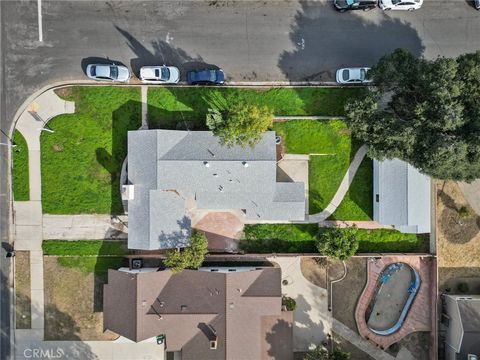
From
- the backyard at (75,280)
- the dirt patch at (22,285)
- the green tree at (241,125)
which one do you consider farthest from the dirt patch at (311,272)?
the dirt patch at (22,285)

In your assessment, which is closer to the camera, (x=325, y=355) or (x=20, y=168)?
(x=325, y=355)

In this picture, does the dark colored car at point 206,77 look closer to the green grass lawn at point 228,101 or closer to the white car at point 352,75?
the green grass lawn at point 228,101

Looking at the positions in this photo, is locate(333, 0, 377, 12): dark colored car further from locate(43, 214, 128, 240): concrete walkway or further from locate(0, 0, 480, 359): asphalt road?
locate(43, 214, 128, 240): concrete walkway

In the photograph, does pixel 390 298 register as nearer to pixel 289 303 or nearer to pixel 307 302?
pixel 307 302

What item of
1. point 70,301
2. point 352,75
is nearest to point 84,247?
point 70,301

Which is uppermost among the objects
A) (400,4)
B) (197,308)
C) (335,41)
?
(400,4)

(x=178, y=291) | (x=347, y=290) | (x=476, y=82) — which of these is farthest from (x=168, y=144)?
(x=476, y=82)

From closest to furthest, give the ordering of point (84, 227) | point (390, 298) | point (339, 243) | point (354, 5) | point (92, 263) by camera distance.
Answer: point (339, 243) < point (354, 5) < point (92, 263) < point (84, 227) < point (390, 298)
